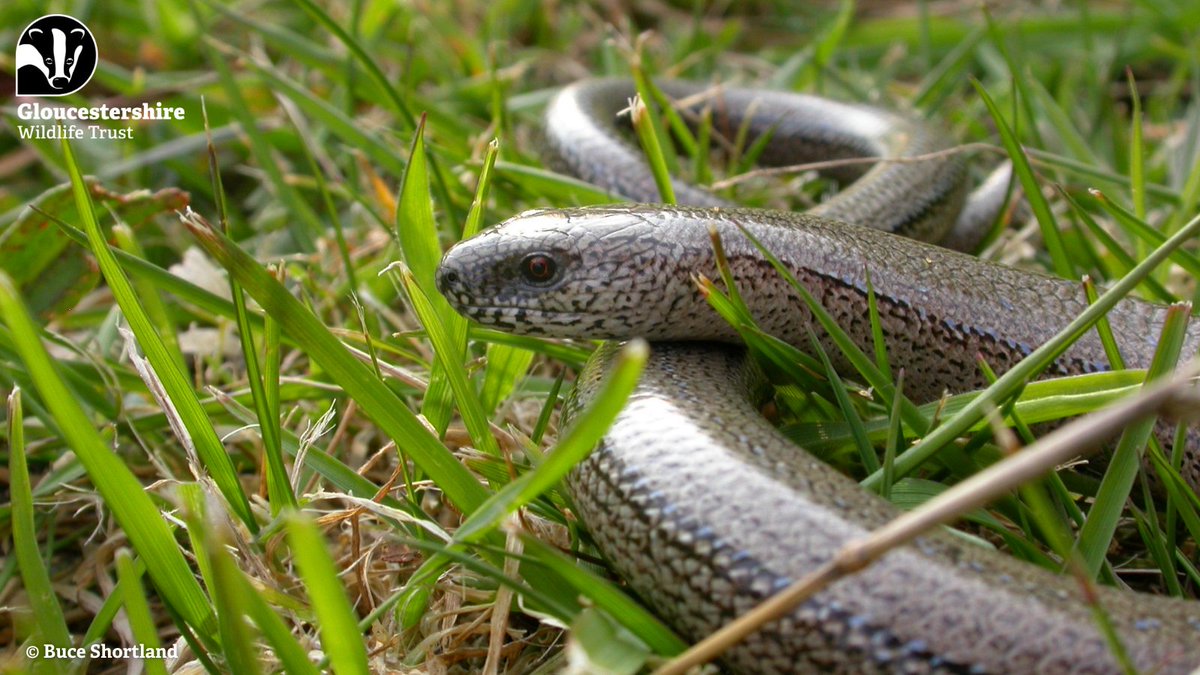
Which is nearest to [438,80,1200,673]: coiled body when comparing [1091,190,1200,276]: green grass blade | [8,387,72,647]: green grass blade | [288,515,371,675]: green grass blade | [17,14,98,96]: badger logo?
[1091,190,1200,276]: green grass blade

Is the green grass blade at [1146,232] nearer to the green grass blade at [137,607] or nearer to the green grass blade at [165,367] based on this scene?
the green grass blade at [165,367]

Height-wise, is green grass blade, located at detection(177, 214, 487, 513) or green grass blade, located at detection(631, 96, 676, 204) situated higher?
green grass blade, located at detection(631, 96, 676, 204)

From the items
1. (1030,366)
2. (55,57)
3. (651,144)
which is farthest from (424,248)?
(55,57)

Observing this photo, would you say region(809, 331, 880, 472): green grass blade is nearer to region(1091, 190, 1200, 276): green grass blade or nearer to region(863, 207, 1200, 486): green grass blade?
region(863, 207, 1200, 486): green grass blade

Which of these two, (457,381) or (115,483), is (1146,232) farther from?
(115,483)

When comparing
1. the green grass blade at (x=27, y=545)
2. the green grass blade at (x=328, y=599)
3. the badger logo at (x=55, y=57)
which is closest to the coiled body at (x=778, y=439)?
the green grass blade at (x=328, y=599)

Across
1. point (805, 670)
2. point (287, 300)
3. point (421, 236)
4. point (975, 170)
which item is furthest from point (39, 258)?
point (975, 170)
